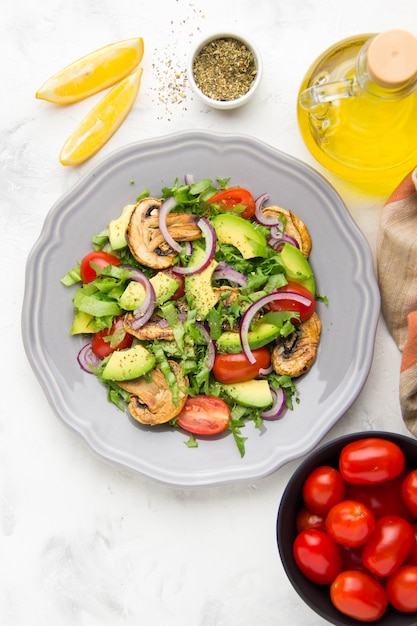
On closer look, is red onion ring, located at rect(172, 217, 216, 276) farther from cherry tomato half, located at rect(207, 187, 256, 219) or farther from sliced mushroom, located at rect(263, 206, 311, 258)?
sliced mushroom, located at rect(263, 206, 311, 258)

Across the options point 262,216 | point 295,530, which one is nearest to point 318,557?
point 295,530

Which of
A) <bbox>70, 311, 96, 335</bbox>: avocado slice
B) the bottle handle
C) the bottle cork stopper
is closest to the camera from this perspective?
the bottle cork stopper

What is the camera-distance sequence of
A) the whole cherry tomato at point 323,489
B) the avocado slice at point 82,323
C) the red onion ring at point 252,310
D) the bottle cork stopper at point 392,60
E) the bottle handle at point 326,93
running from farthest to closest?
1. the avocado slice at point 82,323
2. the red onion ring at point 252,310
3. the whole cherry tomato at point 323,489
4. the bottle handle at point 326,93
5. the bottle cork stopper at point 392,60

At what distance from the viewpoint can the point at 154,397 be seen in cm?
230

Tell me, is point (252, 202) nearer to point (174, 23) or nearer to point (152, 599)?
point (174, 23)

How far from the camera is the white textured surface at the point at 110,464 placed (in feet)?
7.91

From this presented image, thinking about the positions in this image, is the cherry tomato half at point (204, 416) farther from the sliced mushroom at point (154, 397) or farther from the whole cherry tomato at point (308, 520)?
the whole cherry tomato at point (308, 520)

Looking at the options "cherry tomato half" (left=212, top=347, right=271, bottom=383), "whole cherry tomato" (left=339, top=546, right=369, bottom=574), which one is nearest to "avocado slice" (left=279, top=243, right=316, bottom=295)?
"cherry tomato half" (left=212, top=347, right=271, bottom=383)

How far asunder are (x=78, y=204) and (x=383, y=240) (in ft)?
3.32

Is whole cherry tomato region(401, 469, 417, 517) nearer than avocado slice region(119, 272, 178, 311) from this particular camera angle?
Yes

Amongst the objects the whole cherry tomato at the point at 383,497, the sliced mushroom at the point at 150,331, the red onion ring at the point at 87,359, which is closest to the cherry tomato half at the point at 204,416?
the sliced mushroom at the point at 150,331

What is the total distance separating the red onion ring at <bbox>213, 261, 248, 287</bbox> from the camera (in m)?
2.31

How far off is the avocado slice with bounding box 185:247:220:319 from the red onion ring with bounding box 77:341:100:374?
379 mm

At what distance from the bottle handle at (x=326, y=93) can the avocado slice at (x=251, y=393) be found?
874 millimetres
